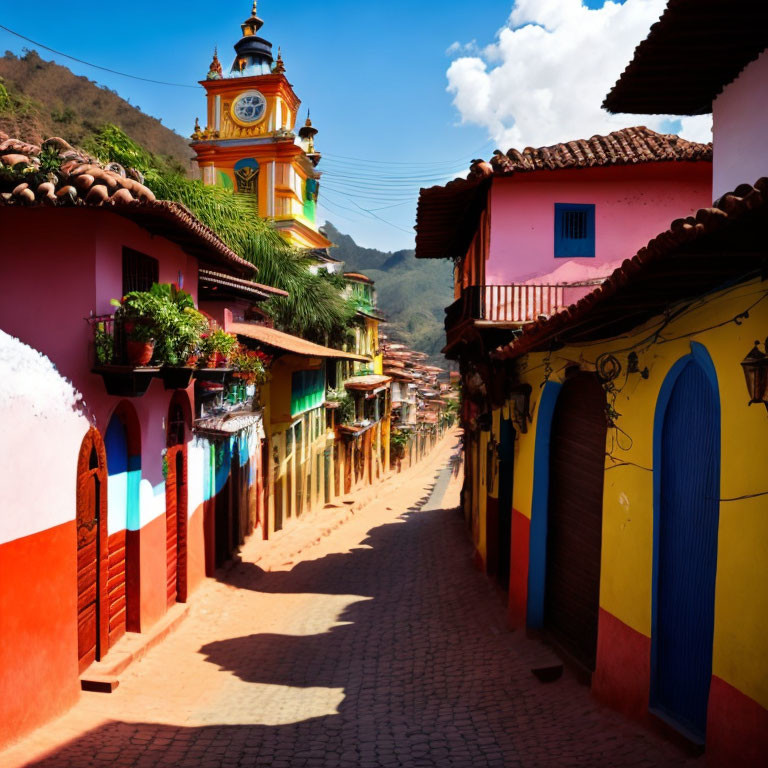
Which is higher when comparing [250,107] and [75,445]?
[250,107]

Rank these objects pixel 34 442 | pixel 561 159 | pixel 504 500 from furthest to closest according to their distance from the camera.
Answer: pixel 561 159 < pixel 504 500 < pixel 34 442

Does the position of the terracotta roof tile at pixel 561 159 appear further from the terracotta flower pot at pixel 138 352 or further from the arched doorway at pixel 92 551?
the arched doorway at pixel 92 551

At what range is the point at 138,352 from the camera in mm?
8500

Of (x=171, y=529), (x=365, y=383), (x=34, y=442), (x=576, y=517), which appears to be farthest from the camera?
(x=365, y=383)

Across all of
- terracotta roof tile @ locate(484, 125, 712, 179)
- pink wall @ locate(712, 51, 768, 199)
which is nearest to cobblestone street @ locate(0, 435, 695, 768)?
pink wall @ locate(712, 51, 768, 199)

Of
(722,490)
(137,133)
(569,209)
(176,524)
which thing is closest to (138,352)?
(176,524)

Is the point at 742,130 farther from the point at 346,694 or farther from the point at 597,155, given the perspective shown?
the point at 346,694

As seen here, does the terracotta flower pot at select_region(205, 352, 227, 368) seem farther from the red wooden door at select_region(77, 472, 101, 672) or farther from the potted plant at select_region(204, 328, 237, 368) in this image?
the red wooden door at select_region(77, 472, 101, 672)

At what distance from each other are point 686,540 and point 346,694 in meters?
4.62

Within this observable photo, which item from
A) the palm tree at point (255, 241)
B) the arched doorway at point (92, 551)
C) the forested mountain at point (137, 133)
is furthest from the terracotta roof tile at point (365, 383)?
the arched doorway at point (92, 551)

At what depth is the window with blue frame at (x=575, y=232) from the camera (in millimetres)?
14883

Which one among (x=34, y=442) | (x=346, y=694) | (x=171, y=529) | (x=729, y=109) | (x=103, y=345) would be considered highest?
(x=729, y=109)

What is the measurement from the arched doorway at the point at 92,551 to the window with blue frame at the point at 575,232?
32.8 ft

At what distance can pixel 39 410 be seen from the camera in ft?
24.1
